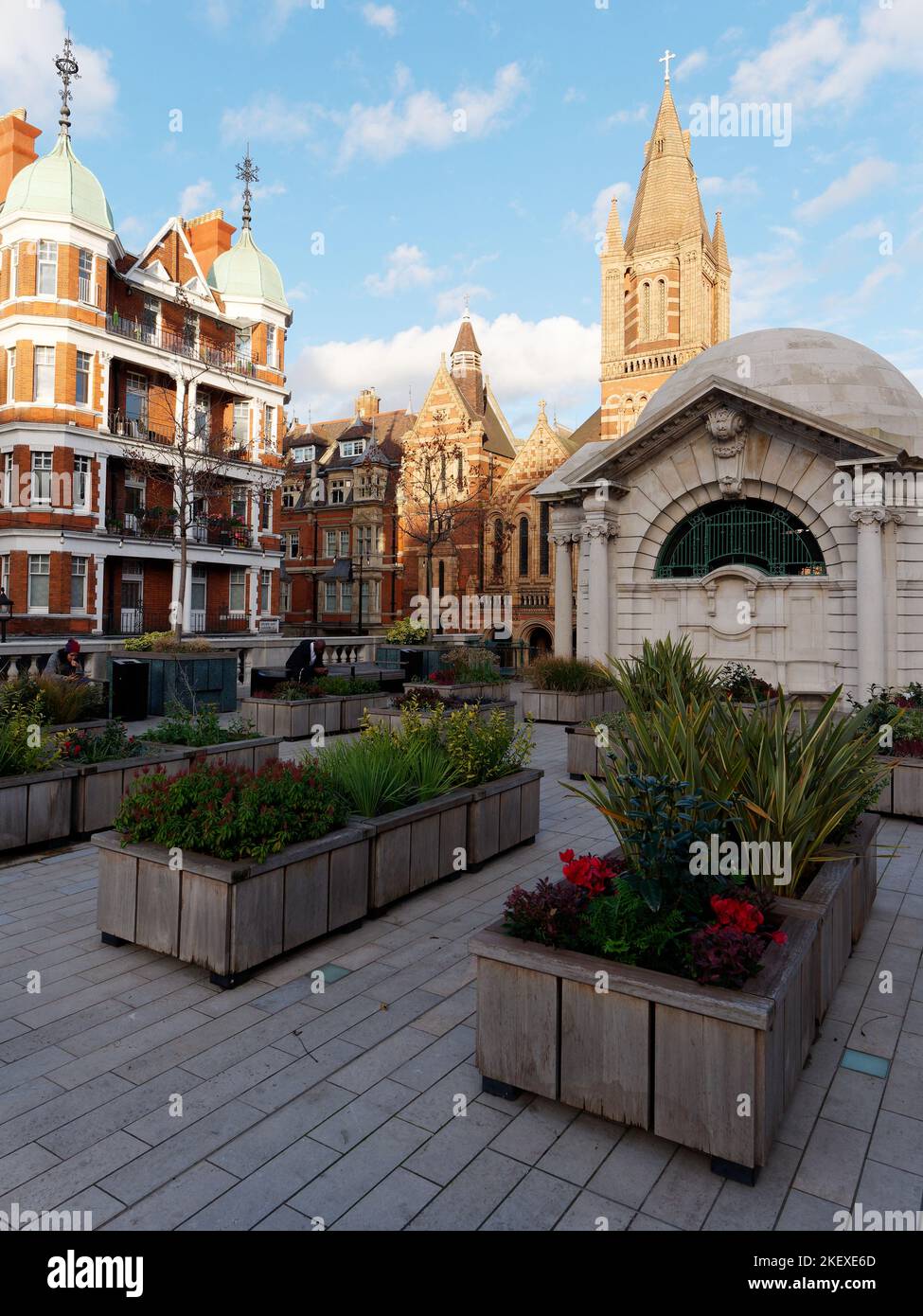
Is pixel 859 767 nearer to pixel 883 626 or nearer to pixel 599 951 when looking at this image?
pixel 599 951

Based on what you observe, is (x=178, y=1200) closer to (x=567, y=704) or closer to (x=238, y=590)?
(x=567, y=704)

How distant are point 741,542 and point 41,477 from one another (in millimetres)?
23504

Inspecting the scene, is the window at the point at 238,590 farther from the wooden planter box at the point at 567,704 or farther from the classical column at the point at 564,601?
the wooden planter box at the point at 567,704

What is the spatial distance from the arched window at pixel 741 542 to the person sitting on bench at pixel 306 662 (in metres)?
8.72

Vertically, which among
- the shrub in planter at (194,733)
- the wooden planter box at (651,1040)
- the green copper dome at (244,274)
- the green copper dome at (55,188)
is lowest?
the wooden planter box at (651,1040)

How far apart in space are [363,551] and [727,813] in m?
47.2

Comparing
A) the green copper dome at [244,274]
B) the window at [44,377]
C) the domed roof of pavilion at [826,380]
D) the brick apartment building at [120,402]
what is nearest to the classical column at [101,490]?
the brick apartment building at [120,402]

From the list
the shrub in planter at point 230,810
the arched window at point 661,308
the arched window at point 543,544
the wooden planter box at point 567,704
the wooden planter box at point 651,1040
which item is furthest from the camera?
the arched window at point 543,544

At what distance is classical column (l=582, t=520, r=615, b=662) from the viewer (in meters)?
19.1

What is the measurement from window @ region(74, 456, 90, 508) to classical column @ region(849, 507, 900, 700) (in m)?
25.0

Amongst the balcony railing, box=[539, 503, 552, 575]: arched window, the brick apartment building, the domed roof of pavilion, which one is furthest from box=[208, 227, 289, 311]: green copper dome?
the domed roof of pavilion

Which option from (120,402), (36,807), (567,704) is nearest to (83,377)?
(120,402)

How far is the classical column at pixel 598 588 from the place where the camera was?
19.1 m

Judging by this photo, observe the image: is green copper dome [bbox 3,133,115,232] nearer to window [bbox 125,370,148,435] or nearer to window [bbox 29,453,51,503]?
window [bbox 125,370,148,435]
